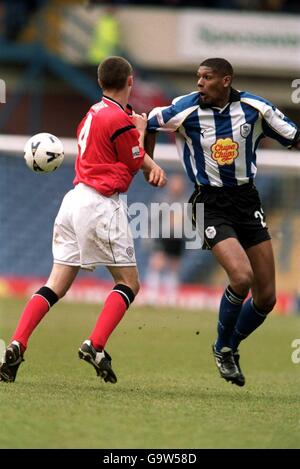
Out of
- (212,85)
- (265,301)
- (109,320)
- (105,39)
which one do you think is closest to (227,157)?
(212,85)

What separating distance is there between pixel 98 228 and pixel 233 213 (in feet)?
3.12

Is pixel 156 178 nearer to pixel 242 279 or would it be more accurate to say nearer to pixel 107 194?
pixel 107 194

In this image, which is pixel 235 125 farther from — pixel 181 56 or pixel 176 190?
pixel 181 56

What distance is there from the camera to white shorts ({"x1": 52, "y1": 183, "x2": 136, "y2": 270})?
678 cm

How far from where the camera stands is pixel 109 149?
22.3 ft

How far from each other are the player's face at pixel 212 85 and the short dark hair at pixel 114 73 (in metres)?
0.52

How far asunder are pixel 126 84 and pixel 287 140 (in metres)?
1.15

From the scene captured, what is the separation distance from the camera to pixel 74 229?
6.85 meters

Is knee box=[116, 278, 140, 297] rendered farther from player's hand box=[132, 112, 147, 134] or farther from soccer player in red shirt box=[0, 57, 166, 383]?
player's hand box=[132, 112, 147, 134]

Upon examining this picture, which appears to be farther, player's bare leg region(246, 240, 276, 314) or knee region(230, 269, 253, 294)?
player's bare leg region(246, 240, 276, 314)

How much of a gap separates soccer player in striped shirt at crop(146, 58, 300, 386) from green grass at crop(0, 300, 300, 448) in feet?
1.85

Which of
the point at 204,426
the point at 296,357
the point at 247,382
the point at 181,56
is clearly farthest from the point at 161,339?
the point at 181,56
